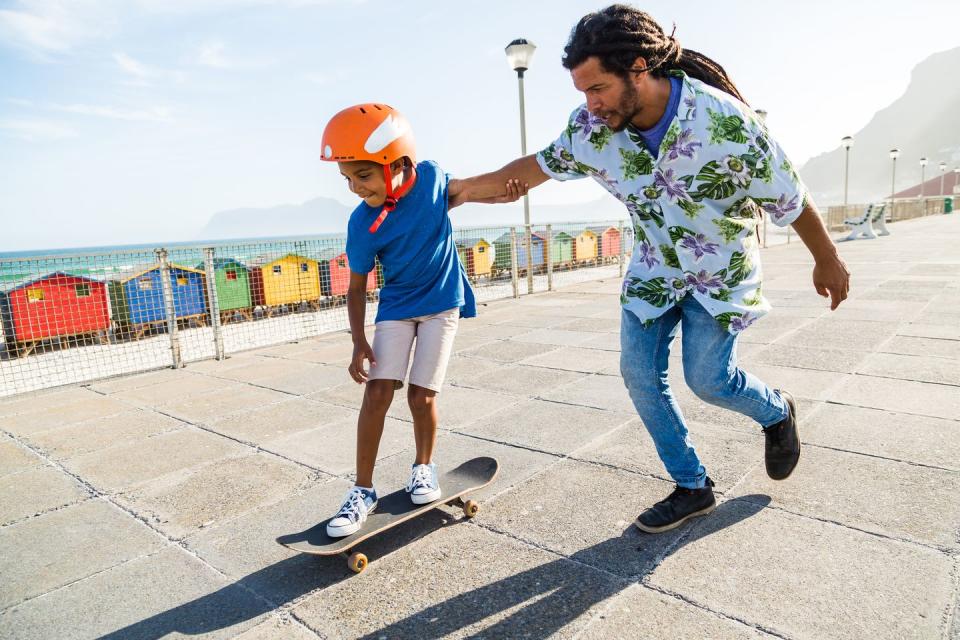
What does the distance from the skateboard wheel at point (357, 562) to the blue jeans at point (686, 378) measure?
1.31 meters

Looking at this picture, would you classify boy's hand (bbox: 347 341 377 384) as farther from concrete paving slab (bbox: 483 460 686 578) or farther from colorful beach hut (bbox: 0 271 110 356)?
colorful beach hut (bbox: 0 271 110 356)

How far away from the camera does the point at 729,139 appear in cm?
217

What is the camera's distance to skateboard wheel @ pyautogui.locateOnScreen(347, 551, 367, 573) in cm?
246

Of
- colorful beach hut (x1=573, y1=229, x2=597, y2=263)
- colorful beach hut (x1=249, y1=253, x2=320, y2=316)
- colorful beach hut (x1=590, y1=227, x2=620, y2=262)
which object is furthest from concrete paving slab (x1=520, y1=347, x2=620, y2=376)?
colorful beach hut (x1=590, y1=227, x2=620, y2=262)

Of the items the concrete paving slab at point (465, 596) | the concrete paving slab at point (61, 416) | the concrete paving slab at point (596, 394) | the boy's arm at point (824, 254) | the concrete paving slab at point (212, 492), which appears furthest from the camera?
the concrete paving slab at point (61, 416)

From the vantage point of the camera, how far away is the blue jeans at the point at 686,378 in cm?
249

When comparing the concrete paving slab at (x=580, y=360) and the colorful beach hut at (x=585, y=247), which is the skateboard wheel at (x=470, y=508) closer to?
the concrete paving slab at (x=580, y=360)

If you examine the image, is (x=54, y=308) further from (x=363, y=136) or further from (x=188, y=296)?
(x=363, y=136)

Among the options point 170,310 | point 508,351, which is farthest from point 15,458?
point 508,351

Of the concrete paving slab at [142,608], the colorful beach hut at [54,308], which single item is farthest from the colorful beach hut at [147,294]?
the concrete paving slab at [142,608]

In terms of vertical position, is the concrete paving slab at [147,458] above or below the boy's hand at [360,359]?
below

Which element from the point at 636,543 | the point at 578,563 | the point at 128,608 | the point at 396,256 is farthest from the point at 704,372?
the point at 128,608

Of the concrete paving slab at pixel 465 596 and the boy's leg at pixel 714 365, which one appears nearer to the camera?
the concrete paving slab at pixel 465 596

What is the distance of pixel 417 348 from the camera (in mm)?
2820
